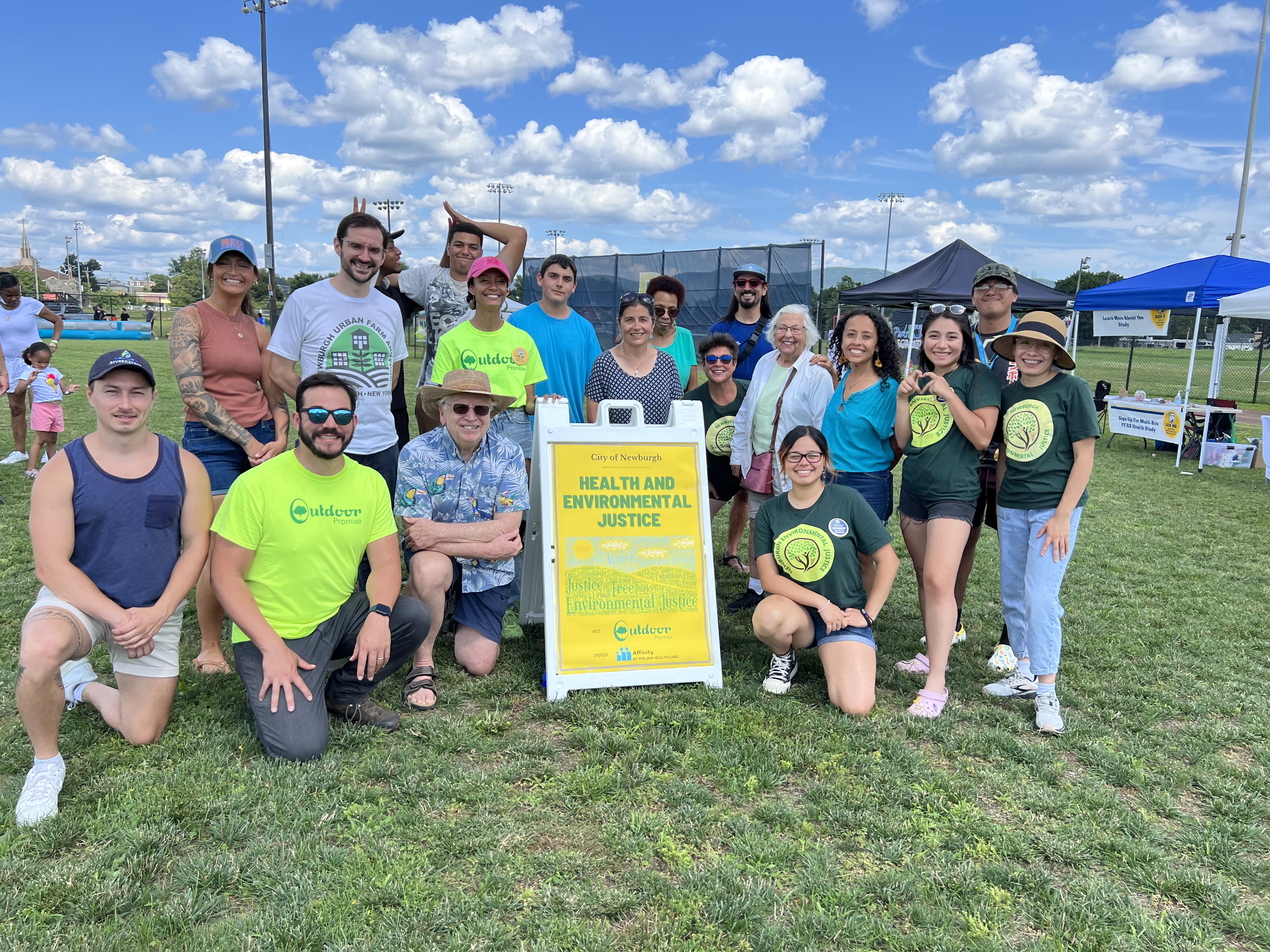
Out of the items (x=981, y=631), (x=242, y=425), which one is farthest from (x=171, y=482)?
(x=981, y=631)

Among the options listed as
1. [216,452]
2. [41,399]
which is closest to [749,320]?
[216,452]

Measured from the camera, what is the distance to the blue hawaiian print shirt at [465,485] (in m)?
3.91

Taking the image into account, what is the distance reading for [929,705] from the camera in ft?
12.1

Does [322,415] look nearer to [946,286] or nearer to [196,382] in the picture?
[196,382]

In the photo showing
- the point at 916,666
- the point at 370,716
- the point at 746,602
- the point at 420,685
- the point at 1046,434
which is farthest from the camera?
the point at 746,602

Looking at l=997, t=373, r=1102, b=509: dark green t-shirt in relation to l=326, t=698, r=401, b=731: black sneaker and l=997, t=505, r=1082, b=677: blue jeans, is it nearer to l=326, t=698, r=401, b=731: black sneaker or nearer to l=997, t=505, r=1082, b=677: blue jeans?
l=997, t=505, r=1082, b=677: blue jeans

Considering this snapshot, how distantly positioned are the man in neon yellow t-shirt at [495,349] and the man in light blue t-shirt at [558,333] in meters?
0.25

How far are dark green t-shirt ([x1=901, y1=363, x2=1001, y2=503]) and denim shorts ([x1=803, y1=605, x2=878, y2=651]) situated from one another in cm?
73

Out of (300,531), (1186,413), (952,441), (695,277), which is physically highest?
(695,277)

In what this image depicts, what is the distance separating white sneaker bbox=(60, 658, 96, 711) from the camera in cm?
341

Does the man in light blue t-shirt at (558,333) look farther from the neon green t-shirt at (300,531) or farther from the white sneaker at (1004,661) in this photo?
the white sneaker at (1004,661)

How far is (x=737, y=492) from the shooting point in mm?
5809

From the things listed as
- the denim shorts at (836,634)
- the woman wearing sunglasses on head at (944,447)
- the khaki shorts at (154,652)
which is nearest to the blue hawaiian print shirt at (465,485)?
the khaki shorts at (154,652)

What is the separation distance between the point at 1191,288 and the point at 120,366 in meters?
13.6
